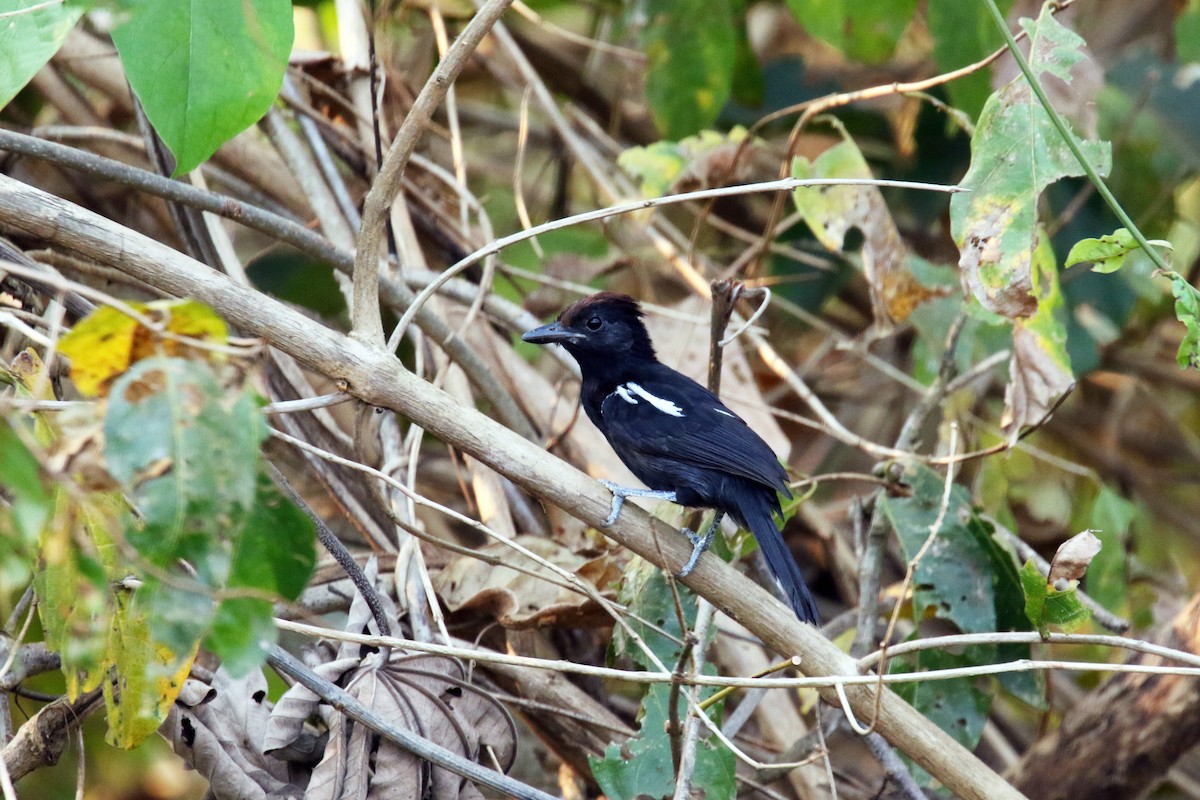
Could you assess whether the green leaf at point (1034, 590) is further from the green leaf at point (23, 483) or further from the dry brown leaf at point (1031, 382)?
the green leaf at point (23, 483)

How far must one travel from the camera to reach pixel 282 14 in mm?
2035

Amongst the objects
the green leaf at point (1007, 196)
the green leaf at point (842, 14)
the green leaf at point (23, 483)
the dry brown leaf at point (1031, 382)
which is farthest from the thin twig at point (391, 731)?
the green leaf at point (842, 14)

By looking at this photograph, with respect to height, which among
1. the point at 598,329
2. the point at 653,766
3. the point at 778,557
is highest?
the point at 598,329

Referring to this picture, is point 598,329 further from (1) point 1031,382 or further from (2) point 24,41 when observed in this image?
(2) point 24,41

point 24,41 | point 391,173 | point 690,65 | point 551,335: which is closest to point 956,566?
point 551,335

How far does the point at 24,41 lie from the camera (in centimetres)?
198

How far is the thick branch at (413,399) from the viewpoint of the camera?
1887 millimetres

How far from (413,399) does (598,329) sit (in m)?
1.52

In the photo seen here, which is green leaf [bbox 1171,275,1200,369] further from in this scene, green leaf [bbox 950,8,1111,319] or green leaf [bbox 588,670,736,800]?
green leaf [bbox 588,670,736,800]

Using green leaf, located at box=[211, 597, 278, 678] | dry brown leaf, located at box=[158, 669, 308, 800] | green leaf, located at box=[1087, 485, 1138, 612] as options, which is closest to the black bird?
dry brown leaf, located at box=[158, 669, 308, 800]

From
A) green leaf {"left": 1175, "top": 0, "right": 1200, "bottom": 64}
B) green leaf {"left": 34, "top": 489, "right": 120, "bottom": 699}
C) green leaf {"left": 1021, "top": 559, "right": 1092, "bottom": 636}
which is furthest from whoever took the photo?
green leaf {"left": 1175, "top": 0, "right": 1200, "bottom": 64}

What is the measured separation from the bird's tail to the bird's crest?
0.80m

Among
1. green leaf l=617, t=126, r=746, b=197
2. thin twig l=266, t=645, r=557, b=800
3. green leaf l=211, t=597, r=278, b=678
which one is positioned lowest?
thin twig l=266, t=645, r=557, b=800

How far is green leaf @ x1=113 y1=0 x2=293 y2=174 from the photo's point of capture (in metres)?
1.98
